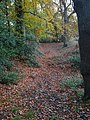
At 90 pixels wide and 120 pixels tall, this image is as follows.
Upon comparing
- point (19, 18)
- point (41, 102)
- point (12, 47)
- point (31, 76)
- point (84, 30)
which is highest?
point (19, 18)

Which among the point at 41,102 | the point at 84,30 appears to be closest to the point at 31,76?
the point at 41,102

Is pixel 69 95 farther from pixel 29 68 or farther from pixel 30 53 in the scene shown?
pixel 30 53

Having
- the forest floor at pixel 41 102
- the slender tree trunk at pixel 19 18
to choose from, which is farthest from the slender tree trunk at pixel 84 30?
the slender tree trunk at pixel 19 18

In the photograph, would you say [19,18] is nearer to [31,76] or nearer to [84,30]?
[31,76]

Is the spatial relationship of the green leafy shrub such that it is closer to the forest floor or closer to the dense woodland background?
the dense woodland background

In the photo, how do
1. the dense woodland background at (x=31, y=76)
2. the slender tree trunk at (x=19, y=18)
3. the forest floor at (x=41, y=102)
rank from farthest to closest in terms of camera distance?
the slender tree trunk at (x=19, y=18) → the dense woodland background at (x=31, y=76) → the forest floor at (x=41, y=102)

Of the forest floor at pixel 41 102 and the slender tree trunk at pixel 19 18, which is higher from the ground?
the slender tree trunk at pixel 19 18

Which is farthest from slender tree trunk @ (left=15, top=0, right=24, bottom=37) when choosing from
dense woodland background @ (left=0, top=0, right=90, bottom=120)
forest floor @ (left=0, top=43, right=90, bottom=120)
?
forest floor @ (left=0, top=43, right=90, bottom=120)

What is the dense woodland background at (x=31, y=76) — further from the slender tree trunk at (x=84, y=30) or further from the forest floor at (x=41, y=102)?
the slender tree trunk at (x=84, y=30)

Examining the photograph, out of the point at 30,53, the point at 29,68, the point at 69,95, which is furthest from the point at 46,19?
the point at 69,95

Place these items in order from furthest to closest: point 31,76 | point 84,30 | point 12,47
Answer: point 12,47
point 31,76
point 84,30

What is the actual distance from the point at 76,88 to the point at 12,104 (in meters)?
3.17

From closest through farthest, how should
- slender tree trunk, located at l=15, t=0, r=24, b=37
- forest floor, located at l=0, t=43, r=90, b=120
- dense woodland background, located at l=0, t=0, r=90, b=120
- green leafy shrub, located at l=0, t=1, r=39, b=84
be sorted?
forest floor, located at l=0, t=43, r=90, b=120 → dense woodland background, located at l=0, t=0, r=90, b=120 → green leafy shrub, located at l=0, t=1, r=39, b=84 → slender tree trunk, located at l=15, t=0, r=24, b=37

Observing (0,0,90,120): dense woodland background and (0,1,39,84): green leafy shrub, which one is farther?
(0,1,39,84): green leafy shrub
